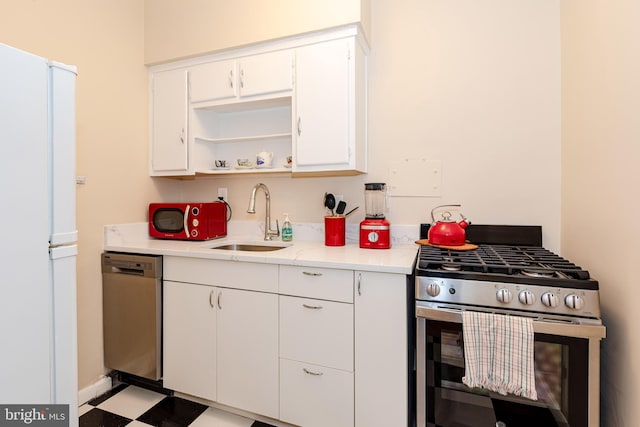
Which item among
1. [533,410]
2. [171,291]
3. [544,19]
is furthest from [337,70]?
[533,410]

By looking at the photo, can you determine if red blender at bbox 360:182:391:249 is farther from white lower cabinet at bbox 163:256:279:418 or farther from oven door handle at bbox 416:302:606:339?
oven door handle at bbox 416:302:606:339

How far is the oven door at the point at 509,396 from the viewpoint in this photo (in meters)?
1.09

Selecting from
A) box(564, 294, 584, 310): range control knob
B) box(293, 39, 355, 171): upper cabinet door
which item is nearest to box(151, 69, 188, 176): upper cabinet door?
box(293, 39, 355, 171): upper cabinet door

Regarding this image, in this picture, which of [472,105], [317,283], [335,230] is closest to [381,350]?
[317,283]

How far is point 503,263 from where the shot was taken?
1.33m

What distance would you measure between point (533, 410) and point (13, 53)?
6.47 feet

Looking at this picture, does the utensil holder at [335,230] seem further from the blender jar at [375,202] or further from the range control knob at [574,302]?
the range control knob at [574,302]

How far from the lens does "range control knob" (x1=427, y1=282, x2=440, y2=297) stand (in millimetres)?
1269

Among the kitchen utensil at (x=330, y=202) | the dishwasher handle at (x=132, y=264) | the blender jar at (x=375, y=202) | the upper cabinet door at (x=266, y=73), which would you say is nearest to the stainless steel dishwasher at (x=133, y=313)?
the dishwasher handle at (x=132, y=264)

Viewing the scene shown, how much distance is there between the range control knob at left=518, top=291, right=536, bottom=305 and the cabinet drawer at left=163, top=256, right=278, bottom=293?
3.49ft

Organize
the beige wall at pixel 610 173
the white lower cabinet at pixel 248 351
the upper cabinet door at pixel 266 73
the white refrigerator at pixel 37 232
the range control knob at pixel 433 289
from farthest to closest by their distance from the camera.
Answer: the upper cabinet door at pixel 266 73, the white lower cabinet at pixel 248 351, the range control knob at pixel 433 289, the beige wall at pixel 610 173, the white refrigerator at pixel 37 232

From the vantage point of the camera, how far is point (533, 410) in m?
1.19

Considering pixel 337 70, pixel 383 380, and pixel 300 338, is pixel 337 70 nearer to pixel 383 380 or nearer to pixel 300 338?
pixel 300 338

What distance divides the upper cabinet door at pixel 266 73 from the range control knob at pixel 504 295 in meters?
1.59
